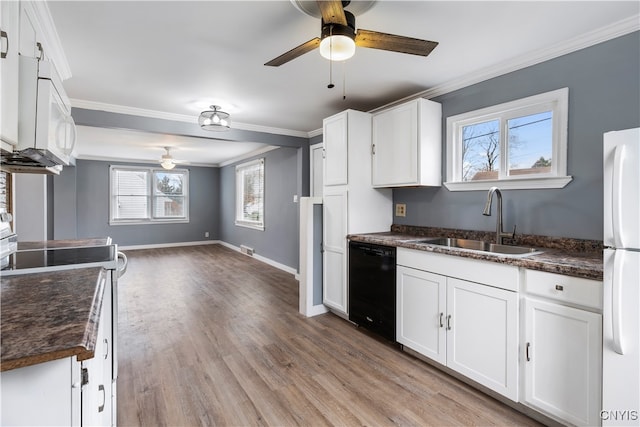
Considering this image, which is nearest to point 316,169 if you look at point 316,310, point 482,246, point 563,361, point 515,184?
point 316,310

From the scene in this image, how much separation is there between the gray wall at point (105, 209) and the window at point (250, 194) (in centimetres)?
162

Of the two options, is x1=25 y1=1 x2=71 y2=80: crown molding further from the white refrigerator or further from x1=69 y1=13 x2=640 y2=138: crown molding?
the white refrigerator

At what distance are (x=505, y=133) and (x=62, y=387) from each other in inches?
115

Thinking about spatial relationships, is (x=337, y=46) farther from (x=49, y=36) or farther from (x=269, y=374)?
(x=269, y=374)

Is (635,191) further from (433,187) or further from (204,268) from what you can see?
(204,268)

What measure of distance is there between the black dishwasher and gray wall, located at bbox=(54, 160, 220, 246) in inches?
251

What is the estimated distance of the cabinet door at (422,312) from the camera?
2.29m

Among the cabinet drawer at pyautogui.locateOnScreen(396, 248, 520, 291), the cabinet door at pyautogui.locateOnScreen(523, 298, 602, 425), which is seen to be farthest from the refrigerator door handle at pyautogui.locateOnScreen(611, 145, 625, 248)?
the cabinet drawer at pyautogui.locateOnScreen(396, 248, 520, 291)

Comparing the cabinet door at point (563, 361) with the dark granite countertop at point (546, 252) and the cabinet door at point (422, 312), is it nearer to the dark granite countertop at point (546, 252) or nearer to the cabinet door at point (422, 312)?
the dark granite countertop at point (546, 252)

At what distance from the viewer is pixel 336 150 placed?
10.8 feet

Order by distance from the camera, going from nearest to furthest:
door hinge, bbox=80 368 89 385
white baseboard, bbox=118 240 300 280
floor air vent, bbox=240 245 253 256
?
1. door hinge, bbox=80 368 89 385
2. white baseboard, bbox=118 240 300 280
3. floor air vent, bbox=240 245 253 256

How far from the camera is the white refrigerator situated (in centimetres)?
137

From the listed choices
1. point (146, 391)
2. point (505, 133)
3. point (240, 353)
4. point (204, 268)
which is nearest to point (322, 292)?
point (240, 353)

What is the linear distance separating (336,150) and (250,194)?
423 centimetres
